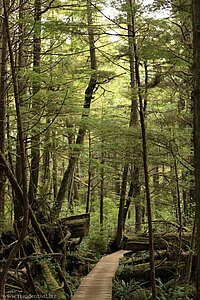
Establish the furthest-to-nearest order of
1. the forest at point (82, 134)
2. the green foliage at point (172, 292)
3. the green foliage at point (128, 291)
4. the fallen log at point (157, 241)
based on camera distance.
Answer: the fallen log at point (157, 241) < the green foliage at point (128, 291) < the green foliage at point (172, 292) < the forest at point (82, 134)

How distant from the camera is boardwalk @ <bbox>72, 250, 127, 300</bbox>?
7137 mm

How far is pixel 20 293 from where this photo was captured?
7441 millimetres

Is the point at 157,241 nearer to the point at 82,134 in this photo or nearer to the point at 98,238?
the point at 82,134

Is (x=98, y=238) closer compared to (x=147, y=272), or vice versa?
(x=147, y=272)

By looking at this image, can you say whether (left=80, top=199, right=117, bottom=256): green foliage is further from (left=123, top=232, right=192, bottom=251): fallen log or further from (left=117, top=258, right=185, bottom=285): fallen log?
(left=117, top=258, right=185, bottom=285): fallen log

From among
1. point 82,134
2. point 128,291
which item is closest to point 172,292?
point 128,291

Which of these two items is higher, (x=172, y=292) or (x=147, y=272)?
(x=172, y=292)

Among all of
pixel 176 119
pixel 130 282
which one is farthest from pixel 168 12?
pixel 130 282

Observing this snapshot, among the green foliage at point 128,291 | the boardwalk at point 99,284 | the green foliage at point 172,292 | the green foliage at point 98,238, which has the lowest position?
the green foliage at point 98,238

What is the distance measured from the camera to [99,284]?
26.9 ft

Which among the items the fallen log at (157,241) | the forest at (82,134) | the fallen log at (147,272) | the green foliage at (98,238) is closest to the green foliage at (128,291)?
the forest at (82,134)

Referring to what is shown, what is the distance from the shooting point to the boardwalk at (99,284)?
714 cm

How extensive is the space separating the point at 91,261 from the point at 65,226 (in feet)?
6.89

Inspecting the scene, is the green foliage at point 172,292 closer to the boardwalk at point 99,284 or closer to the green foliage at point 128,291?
the green foliage at point 128,291
